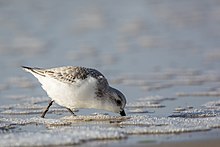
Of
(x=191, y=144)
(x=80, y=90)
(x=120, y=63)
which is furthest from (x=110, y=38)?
(x=191, y=144)

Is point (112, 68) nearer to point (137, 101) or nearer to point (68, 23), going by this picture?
point (137, 101)

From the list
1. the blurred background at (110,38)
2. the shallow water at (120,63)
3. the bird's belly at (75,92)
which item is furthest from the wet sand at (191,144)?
the blurred background at (110,38)

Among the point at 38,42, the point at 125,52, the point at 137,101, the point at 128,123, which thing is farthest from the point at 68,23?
the point at 128,123

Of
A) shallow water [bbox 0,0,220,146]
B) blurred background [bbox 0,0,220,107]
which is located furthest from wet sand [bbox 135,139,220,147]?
blurred background [bbox 0,0,220,107]

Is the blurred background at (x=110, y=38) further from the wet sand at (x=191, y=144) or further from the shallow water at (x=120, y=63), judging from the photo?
the wet sand at (x=191, y=144)

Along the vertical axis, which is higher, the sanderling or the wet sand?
the sanderling

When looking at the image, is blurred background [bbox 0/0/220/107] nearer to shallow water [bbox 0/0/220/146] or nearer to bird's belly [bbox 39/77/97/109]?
shallow water [bbox 0/0/220/146]

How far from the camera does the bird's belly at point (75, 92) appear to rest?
830 cm

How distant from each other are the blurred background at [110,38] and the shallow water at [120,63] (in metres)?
0.02

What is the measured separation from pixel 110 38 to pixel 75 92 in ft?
22.3

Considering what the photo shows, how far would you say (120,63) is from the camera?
12.4 metres

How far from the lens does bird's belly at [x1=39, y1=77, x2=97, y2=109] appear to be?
830cm

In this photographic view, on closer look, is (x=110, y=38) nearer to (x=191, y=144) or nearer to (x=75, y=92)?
(x=75, y=92)

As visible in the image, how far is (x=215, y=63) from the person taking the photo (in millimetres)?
12008
